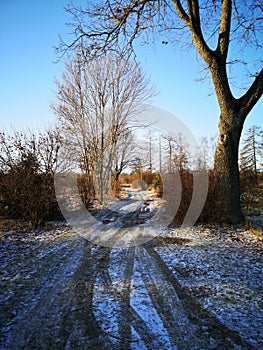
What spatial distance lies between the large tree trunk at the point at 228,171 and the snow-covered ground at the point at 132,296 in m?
1.61

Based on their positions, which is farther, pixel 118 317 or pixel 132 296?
pixel 132 296

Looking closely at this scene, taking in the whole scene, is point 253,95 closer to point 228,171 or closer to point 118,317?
point 228,171

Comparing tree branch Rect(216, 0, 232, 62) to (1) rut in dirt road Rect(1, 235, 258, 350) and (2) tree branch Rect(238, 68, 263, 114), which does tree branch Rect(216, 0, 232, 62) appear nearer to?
(2) tree branch Rect(238, 68, 263, 114)

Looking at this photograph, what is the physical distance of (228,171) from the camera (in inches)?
249

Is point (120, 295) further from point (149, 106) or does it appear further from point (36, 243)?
point (149, 106)

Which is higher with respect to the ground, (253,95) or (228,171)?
(253,95)

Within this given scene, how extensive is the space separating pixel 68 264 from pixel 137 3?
7447 millimetres

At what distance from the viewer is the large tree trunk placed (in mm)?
6254

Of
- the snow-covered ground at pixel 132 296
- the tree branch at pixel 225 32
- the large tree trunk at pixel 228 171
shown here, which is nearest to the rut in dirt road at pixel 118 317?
the snow-covered ground at pixel 132 296

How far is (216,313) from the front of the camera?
234cm

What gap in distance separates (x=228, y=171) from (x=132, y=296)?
479cm

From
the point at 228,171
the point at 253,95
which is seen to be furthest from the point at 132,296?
the point at 253,95

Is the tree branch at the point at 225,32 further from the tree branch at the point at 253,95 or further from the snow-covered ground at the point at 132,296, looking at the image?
the snow-covered ground at the point at 132,296

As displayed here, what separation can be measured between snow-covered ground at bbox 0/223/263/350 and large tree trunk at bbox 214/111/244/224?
1.61 metres
